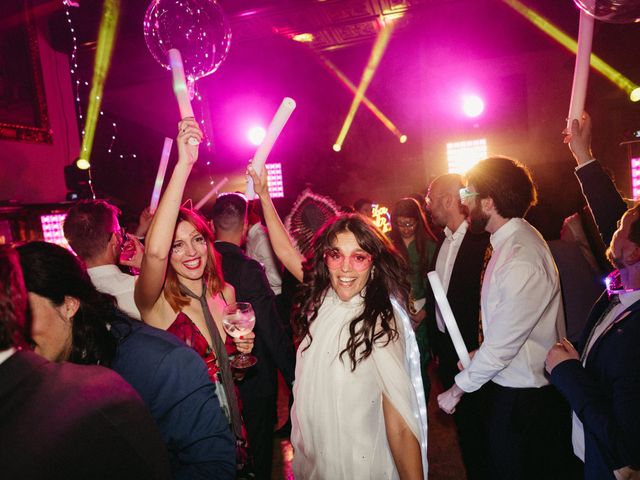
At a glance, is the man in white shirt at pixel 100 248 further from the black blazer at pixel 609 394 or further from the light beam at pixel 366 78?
the light beam at pixel 366 78

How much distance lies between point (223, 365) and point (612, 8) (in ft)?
8.78

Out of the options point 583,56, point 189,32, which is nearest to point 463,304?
point 583,56

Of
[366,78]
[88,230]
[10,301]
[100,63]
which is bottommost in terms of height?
[10,301]

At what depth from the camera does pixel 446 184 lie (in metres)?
3.37

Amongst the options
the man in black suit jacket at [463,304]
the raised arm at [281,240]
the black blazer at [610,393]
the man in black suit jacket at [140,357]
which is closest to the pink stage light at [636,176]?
the man in black suit jacket at [463,304]

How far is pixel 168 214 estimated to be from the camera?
171 cm

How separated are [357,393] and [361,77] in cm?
1009

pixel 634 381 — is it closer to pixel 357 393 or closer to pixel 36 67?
pixel 357 393

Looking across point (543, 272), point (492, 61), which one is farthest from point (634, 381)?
point (492, 61)

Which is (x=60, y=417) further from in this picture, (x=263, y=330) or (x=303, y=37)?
(x=303, y=37)

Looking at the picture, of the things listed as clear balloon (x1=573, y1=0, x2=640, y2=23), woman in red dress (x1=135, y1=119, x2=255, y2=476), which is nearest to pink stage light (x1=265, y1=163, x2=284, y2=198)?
woman in red dress (x1=135, y1=119, x2=255, y2=476)

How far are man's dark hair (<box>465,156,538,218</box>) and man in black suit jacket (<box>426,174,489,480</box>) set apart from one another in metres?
0.46

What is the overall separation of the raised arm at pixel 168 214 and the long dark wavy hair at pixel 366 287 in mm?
695

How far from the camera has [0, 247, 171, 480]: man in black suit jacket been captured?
0.79m
